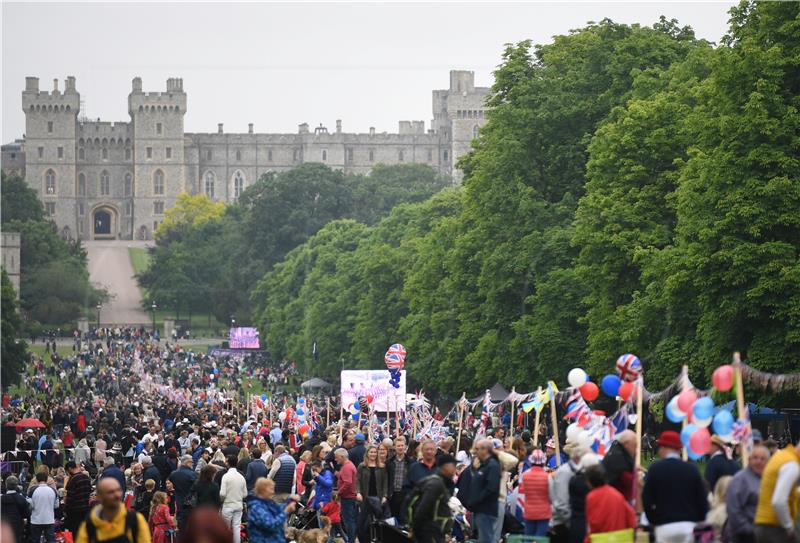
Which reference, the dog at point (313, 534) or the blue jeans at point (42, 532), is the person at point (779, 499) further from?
the blue jeans at point (42, 532)

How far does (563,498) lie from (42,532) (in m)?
8.52

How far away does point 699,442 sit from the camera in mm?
15453

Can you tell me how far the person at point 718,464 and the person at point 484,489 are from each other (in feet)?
7.33

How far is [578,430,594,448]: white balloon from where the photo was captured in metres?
17.2

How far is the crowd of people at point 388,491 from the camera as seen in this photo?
47.4 feet

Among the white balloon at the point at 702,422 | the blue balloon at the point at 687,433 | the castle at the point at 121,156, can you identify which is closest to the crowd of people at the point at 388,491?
the blue balloon at the point at 687,433

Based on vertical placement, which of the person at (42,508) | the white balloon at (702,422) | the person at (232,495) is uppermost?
the white balloon at (702,422)

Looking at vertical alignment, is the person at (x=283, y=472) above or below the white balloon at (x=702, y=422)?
below

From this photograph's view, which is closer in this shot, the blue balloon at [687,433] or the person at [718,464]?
the blue balloon at [687,433]

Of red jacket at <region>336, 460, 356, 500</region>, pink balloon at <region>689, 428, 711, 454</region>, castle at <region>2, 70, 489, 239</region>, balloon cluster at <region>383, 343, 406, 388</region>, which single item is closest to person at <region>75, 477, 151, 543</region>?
pink balloon at <region>689, 428, 711, 454</region>

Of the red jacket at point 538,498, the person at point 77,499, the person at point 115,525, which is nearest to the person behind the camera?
the person at point 115,525

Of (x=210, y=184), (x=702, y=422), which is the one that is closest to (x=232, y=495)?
(x=702, y=422)

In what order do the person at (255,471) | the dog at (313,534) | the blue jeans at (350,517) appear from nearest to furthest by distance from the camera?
the dog at (313,534), the blue jeans at (350,517), the person at (255,471)

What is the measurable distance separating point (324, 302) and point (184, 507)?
2370 inches
